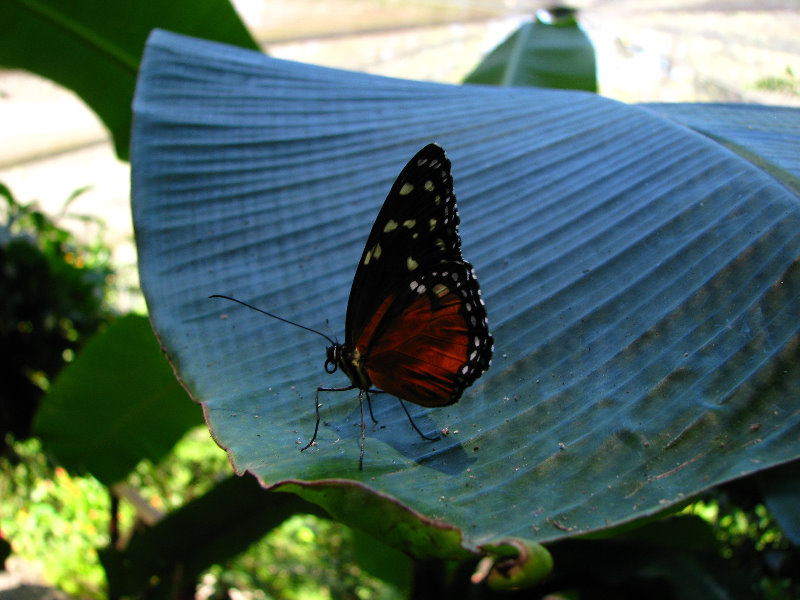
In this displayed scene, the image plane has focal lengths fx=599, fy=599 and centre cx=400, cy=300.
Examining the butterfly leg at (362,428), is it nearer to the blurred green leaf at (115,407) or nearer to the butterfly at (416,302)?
the butterfly at (416,302)

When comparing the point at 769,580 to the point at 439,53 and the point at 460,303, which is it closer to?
the point at 460,303

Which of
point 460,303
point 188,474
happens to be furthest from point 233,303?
point 188,474

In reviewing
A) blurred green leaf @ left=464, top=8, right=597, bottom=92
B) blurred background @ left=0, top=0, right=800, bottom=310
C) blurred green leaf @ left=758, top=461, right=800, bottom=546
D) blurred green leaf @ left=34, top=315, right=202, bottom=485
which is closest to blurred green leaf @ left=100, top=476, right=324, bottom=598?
blurred green leaf @ left=34, top=315, right=202, bottom=485

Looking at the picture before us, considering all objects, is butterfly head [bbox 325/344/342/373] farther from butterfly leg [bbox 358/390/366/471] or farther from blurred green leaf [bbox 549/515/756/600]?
blurred green leaf [bbox 549/515/756/600]

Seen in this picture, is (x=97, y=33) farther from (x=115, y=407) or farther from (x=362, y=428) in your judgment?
(x=362, y=428)

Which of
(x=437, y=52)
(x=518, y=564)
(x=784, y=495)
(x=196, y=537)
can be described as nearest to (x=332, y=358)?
(x=518, y=564)

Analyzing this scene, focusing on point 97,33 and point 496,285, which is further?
point 97,33

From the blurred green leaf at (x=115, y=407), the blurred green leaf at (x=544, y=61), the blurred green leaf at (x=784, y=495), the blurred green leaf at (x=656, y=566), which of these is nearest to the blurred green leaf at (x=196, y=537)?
the blurred green leaf at (x=115, y=407)
